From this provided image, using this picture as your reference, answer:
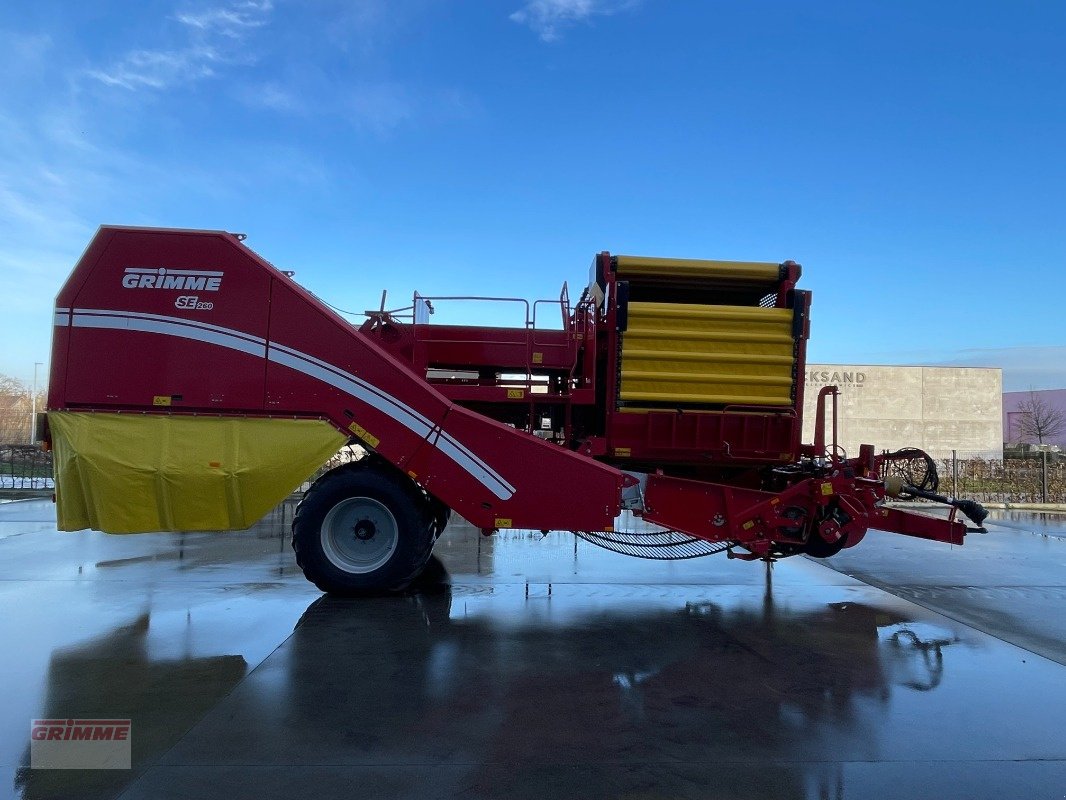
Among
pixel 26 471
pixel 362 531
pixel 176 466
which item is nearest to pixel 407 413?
pixel 362 531

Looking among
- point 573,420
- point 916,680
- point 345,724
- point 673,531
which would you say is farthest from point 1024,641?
point 345,724

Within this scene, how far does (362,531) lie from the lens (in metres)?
7.09

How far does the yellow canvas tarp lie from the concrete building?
3686 centimetres

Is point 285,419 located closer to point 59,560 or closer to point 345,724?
point 345,724

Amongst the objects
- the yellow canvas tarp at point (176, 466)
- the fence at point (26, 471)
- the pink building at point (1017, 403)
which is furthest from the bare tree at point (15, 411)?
the pink building at point (1017, 403)

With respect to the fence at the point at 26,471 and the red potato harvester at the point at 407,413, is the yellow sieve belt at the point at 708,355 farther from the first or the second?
the fence at the point at 26,471

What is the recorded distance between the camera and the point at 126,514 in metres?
6.61

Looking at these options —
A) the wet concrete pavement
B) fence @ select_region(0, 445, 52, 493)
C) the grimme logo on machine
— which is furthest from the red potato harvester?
fence @ select_region(0, 445, 52, 493)

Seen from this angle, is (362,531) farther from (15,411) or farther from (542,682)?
(15,411)

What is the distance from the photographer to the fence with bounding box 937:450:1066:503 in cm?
2077

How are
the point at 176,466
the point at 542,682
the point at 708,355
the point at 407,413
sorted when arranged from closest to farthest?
the point at 542,682 < the point at 176,466 < the point at 407,413 < the point at 708,355

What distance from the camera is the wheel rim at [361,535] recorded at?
7.02 metres

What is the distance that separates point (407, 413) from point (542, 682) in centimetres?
294

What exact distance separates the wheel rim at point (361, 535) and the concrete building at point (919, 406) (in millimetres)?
36233
